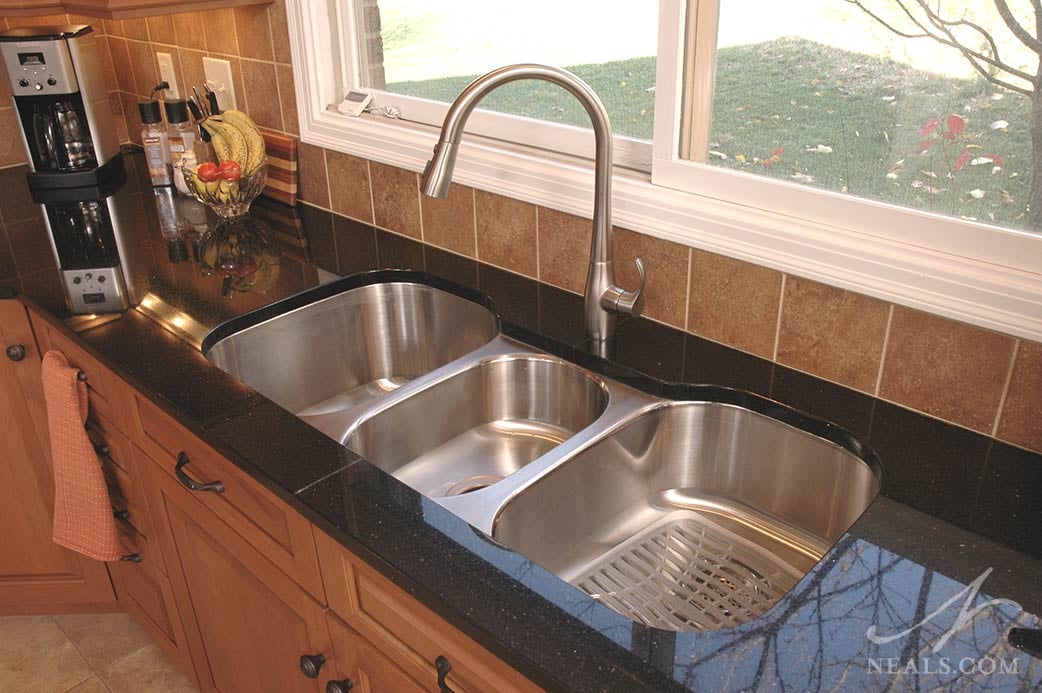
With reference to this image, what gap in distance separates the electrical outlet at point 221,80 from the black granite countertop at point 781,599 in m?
0.84

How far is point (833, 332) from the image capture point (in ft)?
3.84

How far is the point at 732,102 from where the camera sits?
1.22 metres

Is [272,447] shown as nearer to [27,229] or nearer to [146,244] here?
[146,244]

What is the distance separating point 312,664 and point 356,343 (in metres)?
0.61

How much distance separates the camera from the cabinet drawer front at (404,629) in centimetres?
87

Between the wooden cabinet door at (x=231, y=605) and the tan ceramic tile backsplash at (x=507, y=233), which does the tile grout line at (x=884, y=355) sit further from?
the wooden cabinet door at (x=231, y=605)

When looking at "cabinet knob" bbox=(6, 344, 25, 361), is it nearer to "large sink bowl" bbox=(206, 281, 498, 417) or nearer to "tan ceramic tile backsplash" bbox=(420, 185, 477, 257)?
"large sink bowl" bbox=(206, 281, 498, 417)

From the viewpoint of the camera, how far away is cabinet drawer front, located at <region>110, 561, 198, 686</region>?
168 centimetres

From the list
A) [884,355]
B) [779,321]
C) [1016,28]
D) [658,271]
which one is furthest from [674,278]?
[1016,28]

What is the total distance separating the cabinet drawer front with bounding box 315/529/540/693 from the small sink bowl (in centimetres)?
22

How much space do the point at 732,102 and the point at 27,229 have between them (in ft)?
4.79

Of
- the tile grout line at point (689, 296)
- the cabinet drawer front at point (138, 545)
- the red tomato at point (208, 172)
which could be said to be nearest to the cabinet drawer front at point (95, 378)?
the cabinet drawer front at point (138, 545)

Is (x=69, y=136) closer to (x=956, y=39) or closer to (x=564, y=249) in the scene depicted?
(x=564, y=249)

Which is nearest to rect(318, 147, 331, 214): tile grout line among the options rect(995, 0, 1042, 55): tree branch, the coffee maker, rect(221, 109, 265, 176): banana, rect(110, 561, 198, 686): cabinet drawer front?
rect(221, 109, 265, 176): banana
